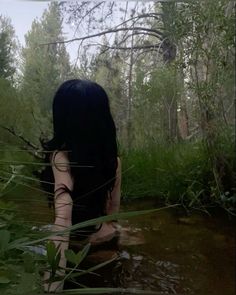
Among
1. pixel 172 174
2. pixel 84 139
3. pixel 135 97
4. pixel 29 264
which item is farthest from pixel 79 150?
pixel 172 174

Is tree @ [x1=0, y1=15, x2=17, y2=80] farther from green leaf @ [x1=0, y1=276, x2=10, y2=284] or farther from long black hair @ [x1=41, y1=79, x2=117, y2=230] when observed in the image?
green leaf @ [x1=0, y1=276, x2=10, y2=284]

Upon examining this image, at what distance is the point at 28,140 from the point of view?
0.38 m

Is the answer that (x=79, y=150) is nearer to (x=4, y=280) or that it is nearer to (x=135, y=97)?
(x=4, y=280)

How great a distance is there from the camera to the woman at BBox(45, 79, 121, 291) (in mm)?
355

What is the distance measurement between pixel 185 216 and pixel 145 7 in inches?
15.8

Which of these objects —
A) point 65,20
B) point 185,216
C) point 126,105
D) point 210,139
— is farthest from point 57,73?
point 210,139

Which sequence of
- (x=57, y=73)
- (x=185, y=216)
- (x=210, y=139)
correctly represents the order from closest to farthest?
(x=57, y=73)
(x=185, y=216)
(x=210, y=139)

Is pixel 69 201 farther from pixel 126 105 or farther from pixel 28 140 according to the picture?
pixel 126 105

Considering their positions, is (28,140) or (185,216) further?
(185,216)

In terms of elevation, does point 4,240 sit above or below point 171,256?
above

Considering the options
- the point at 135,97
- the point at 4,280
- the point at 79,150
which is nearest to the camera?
the point at 4,280

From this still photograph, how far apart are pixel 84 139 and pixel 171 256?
0.48 metres

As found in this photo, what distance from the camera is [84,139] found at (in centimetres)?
36

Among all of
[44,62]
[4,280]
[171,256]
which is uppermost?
[44,62]
